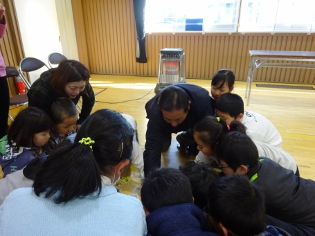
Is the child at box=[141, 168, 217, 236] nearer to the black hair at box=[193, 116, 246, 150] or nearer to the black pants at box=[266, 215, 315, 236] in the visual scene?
the black pants at box=[266, 215, 315, 236]

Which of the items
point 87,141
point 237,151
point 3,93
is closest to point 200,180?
point 237,151

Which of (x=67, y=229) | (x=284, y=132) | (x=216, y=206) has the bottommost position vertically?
(x=284, y=132)

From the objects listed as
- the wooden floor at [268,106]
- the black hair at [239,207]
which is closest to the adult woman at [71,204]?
the black hair at [239,207]

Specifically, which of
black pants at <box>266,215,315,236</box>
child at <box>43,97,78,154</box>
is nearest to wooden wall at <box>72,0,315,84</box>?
child at <box>43,97,78,154</box>

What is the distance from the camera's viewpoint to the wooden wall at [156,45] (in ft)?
15.0

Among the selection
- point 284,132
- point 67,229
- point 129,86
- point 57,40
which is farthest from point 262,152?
point 57,40

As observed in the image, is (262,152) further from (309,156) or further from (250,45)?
(250,45)

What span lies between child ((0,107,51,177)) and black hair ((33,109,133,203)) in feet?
3.05

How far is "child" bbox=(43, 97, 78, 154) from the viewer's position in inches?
66.6

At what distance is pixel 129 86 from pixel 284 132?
111 inches

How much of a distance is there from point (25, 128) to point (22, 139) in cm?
7

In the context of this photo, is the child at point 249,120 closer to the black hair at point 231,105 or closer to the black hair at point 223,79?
the black hair at point 231,105

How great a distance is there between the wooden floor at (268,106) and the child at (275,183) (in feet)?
3.06

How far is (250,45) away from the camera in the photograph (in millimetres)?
4625
